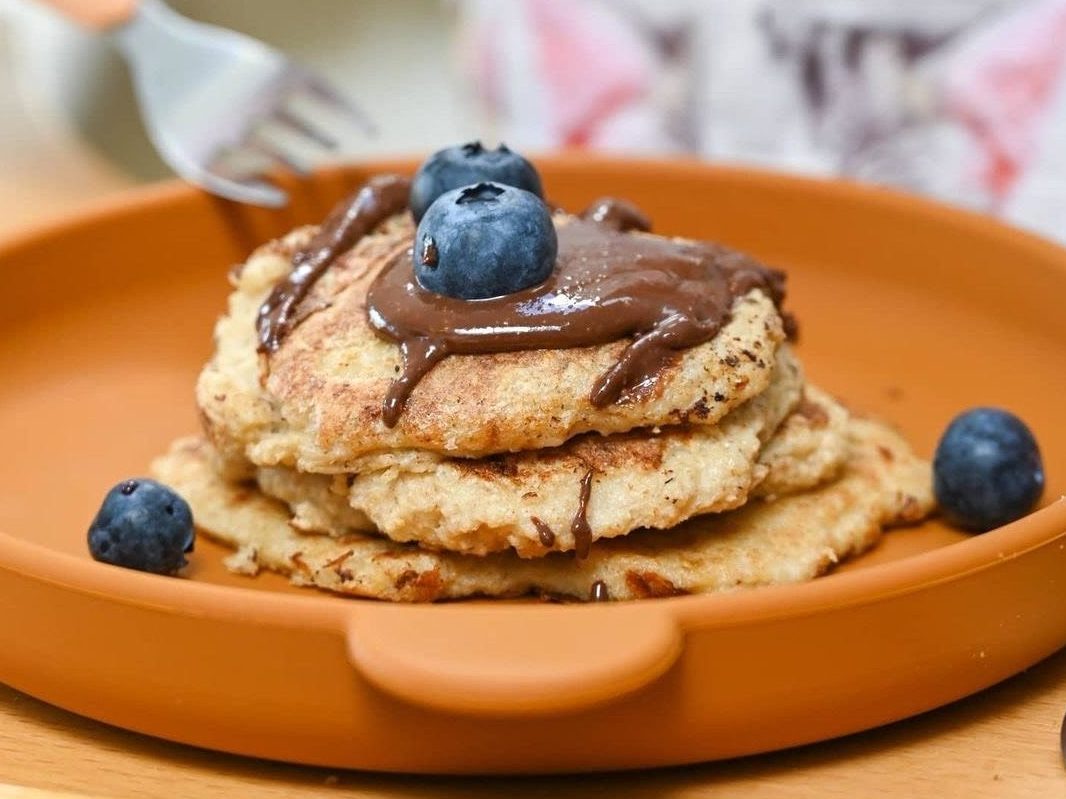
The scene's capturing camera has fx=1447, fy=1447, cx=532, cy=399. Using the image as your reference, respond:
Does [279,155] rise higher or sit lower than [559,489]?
higher

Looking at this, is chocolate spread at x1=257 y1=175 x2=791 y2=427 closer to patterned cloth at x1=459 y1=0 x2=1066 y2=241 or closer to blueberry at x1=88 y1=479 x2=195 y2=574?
blueberry at x1=88 y1=479 x2=195 y2=574

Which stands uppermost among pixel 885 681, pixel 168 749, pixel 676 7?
pixel 676 7

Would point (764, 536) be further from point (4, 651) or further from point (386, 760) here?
point (4, 651)

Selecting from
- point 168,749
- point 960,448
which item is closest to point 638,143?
point 960,448

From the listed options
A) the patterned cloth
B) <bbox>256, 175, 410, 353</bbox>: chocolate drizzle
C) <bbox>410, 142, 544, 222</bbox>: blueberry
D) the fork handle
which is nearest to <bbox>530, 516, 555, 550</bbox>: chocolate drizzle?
<bbox>256, 175, 410, 353</bbox>: chocolate drizzle

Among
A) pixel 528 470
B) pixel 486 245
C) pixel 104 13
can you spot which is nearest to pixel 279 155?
pixel 104 13

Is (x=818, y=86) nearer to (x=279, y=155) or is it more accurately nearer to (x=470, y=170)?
(x=279, y=155)

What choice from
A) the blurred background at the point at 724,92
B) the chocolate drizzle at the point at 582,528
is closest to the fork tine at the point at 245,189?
the blurred background at the point at 724,92

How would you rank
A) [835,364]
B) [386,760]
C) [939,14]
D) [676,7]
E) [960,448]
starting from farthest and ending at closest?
[676,7]
[939,14]
[835,364]
[960,448]
[386,760]
